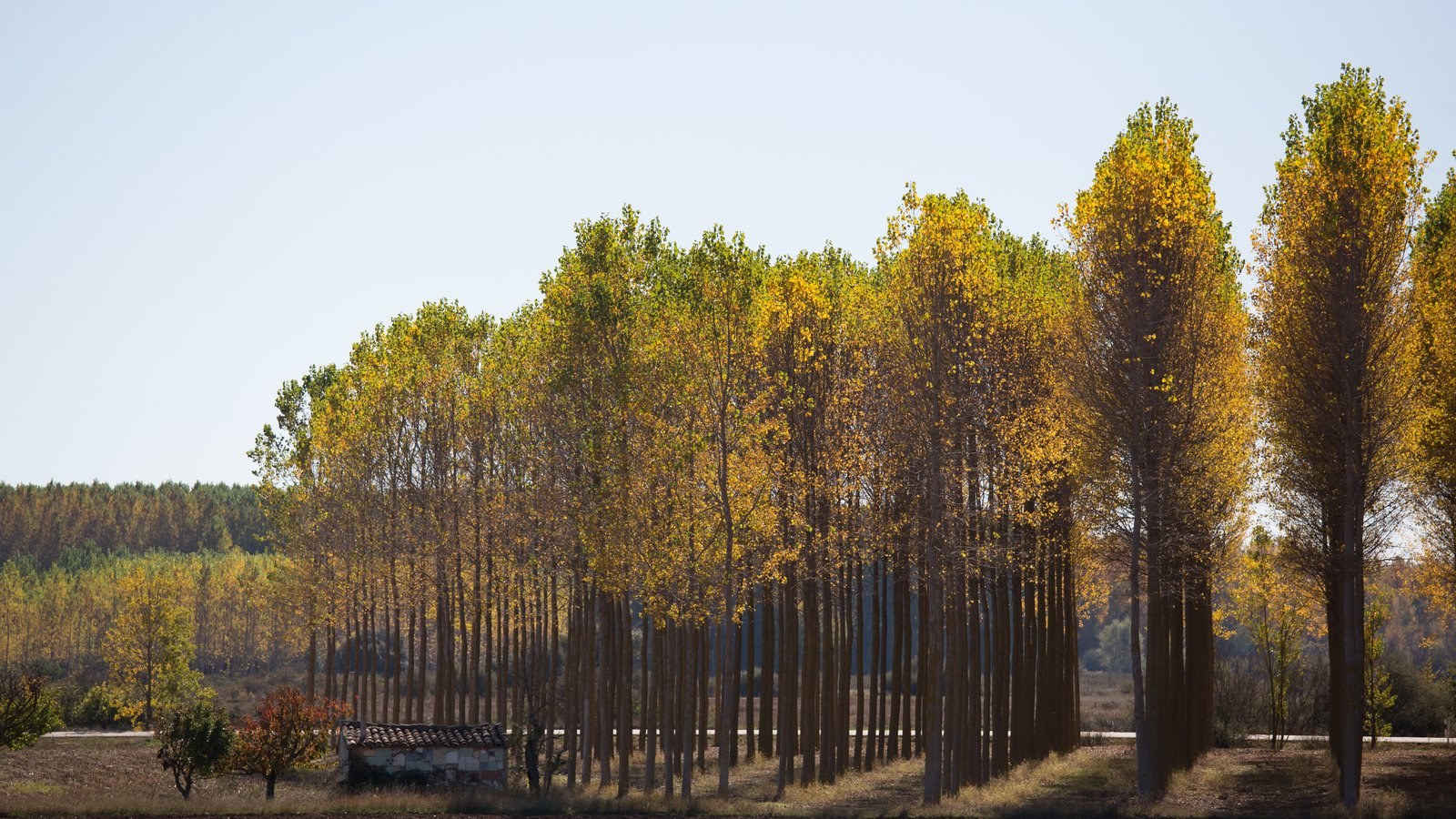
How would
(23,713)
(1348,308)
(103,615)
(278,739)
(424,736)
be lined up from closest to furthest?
(1348,308)
(278,739)
(424,736)
(23,713)
(103,615)

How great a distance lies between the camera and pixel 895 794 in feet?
106

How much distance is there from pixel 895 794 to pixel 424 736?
42.6 feet

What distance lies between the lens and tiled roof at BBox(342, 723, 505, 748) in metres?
34.7

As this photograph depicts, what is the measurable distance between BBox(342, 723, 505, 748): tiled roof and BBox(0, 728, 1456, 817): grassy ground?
60.5 inches

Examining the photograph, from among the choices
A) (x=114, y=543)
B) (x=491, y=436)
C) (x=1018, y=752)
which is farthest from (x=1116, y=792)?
(x=114, y=543)

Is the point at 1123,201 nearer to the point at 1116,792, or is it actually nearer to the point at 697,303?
the point at 697,303

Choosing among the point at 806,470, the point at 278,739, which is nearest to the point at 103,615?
the point at 278,739

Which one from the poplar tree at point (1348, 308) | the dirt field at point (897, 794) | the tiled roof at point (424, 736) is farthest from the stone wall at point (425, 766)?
the poplar tree at point (1348, 308)

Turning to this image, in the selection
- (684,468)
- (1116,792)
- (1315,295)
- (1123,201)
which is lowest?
(1116,792)

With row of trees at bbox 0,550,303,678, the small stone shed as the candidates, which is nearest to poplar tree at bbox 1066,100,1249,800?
the small stone shed

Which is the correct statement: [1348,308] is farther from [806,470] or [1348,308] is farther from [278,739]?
[278,739]

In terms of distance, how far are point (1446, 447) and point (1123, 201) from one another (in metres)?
9.01

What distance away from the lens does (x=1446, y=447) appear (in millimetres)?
28375

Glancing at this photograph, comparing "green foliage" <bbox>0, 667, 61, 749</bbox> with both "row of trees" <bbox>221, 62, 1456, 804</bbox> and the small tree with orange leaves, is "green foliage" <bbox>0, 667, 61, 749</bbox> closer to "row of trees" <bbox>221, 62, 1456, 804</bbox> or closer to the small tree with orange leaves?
the small tree with orange leaves
